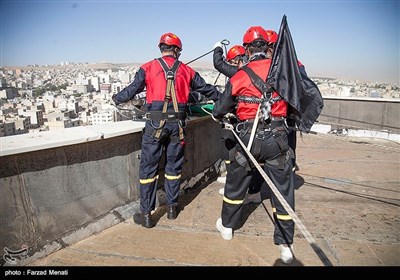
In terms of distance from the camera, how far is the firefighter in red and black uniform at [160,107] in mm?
3262

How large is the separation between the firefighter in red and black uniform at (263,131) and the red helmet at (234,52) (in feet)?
5.23

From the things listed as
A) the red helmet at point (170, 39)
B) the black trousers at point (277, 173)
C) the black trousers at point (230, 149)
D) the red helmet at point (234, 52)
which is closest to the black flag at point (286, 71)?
the black trousers at point (277, 173)

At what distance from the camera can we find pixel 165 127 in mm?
3305

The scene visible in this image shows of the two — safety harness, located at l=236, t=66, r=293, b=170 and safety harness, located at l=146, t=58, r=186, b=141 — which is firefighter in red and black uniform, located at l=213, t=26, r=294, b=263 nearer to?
safety harness, located at l=236, t=66, r=293, b=170

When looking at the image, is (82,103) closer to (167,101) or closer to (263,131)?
(167,101)

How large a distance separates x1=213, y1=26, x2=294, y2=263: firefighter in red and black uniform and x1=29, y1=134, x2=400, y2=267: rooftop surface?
377mm

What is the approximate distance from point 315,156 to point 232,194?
14.6 feet

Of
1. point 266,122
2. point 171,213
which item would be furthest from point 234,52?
point 171,213

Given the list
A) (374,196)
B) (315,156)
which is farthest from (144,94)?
(315,156)

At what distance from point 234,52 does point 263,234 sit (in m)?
2.79

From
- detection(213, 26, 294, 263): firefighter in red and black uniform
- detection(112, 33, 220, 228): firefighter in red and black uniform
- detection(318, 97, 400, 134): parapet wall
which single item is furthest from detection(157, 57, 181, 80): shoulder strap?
detection(318, 97, 400, 134): parapet wall

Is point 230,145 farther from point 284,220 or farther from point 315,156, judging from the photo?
point 315,156

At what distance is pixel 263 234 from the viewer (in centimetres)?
324

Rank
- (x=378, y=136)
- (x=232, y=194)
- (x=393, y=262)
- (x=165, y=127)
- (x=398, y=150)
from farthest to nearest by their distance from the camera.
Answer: (x=378, y=136) → (x=398, y=150) → (x=165, y=127) → (x=232, y=194) → (x=393, y=262)
